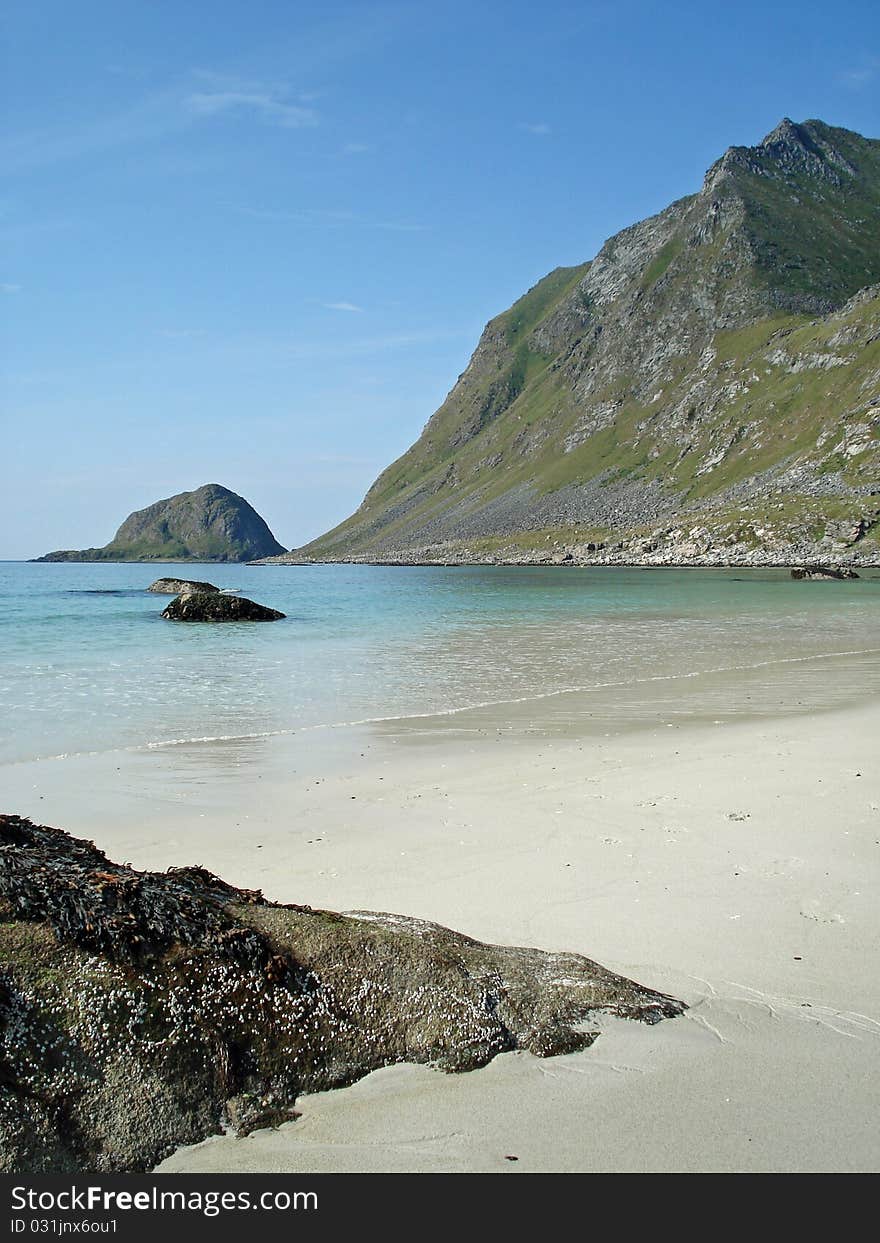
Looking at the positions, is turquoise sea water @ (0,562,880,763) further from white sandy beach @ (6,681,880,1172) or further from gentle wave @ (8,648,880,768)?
white sandy beach @ (6,681,880,1172)

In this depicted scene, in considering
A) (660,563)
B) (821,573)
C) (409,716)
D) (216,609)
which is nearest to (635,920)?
(409,716)

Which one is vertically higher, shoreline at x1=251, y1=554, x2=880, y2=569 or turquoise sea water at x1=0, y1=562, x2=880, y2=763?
shoreline at x1=251, y1=554, x2=880, y2=569

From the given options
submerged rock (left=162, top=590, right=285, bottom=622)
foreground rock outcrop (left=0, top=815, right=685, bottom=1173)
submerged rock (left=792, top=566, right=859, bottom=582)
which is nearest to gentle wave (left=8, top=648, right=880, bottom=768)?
foreground rock outcrop (left=0, top=815, right=685, bottom=1173)

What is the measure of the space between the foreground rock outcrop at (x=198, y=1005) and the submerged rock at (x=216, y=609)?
1650 inches

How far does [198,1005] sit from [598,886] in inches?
171

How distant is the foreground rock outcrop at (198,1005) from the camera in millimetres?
3404

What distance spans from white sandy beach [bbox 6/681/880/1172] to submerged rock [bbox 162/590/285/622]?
31073mm

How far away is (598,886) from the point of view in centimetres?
734

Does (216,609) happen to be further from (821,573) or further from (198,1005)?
(821,573)

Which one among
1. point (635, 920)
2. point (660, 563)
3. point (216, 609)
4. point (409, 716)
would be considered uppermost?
point (660, 563)

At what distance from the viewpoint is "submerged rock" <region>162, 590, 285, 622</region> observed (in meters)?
45.6

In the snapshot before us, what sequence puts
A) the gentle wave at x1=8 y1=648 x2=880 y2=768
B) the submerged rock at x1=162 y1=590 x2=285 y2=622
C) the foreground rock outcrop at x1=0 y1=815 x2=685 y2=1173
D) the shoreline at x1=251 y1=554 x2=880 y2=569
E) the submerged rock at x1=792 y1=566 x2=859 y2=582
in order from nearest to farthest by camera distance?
the foreground rock outcrop at x1=0 y1=815 x2=685 y2=1173 < the gentle wave at x1=8 y1=648 x2=880 y2=768 < the submerged rock at x1=162 y1=590 x2=285 y2=622 < the submerged rock at x1=792 y1=566 x2=859 y2=582 < the shoreline at x1=251 y1=554 x2=880 y2=569

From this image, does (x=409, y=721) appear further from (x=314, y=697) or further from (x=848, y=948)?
(x=848, y=948)
